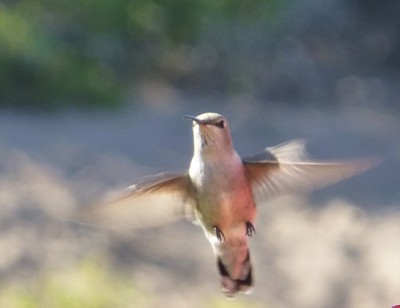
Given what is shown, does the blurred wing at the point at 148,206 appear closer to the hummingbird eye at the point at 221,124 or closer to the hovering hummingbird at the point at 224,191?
the hovering hummingbird at the point at 224,191

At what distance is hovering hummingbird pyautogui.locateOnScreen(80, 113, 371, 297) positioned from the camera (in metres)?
1.60

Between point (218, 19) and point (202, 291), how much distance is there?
11.4 ft

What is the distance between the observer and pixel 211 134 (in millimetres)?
1557

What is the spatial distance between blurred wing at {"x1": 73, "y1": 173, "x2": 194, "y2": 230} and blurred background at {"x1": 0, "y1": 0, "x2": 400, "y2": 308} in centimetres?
197


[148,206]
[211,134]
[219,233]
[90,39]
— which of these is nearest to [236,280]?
[219,233]

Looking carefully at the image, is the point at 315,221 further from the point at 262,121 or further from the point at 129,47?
the point at 129,47

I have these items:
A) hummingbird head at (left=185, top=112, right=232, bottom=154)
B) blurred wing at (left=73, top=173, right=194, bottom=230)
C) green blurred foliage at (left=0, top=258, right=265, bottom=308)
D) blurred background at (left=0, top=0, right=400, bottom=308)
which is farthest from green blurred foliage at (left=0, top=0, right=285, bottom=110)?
hummingbird head at (left=185, top=112, right=232, bottom=154)

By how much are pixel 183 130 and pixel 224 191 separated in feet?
18.7

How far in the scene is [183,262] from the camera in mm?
5012

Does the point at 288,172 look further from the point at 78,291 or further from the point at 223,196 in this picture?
the point at 78,291

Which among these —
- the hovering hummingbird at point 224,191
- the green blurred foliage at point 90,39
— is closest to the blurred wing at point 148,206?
the hovering hummingbird at point 224,191

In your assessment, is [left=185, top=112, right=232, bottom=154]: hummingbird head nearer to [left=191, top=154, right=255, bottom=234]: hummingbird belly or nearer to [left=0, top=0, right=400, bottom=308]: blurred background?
[left=191, top=154, right=255, bottom=234]: hummingbird belly

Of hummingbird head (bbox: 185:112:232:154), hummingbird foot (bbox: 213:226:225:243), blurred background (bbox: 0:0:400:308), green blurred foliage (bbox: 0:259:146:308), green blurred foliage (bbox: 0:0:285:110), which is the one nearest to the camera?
hummingbird head (bbox: 185:112:232:154)

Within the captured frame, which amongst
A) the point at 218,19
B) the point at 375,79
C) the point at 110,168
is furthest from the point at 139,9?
the point at 375,79
